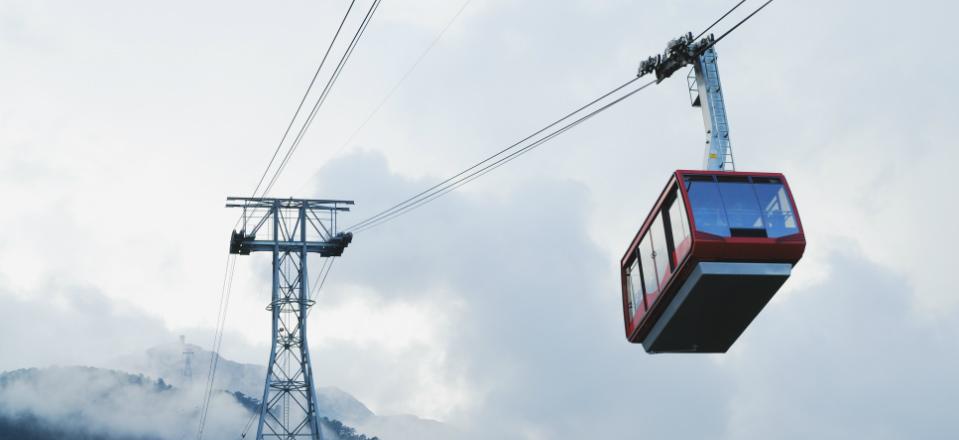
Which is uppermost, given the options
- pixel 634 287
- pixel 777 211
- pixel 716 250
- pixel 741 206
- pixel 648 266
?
pixel 741 206

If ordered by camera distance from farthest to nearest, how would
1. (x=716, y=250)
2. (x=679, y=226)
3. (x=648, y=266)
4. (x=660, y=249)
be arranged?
(x=648, y=266) < (x=660, y=249) < (x=679, y=226) < (x=716, y=250)

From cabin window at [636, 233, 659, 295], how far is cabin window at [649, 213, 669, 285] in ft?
0.83

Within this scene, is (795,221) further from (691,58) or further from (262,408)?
(262,408)

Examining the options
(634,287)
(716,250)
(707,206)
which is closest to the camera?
(716,250)

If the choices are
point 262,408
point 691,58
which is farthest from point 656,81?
point 262,408

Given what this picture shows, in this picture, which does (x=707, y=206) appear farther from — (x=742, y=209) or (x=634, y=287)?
(x=634, y=287)

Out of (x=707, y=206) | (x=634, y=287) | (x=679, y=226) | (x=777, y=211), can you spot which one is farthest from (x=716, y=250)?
(x=634, y=287)

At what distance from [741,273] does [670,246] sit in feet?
5.51

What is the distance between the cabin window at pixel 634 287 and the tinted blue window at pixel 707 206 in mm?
3456

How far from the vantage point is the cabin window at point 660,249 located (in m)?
22.2

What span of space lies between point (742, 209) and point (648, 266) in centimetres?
300

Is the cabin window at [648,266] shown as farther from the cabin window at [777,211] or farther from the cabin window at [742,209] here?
the cabin window at [777,211]

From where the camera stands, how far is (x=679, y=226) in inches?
844

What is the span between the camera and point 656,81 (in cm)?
2173
